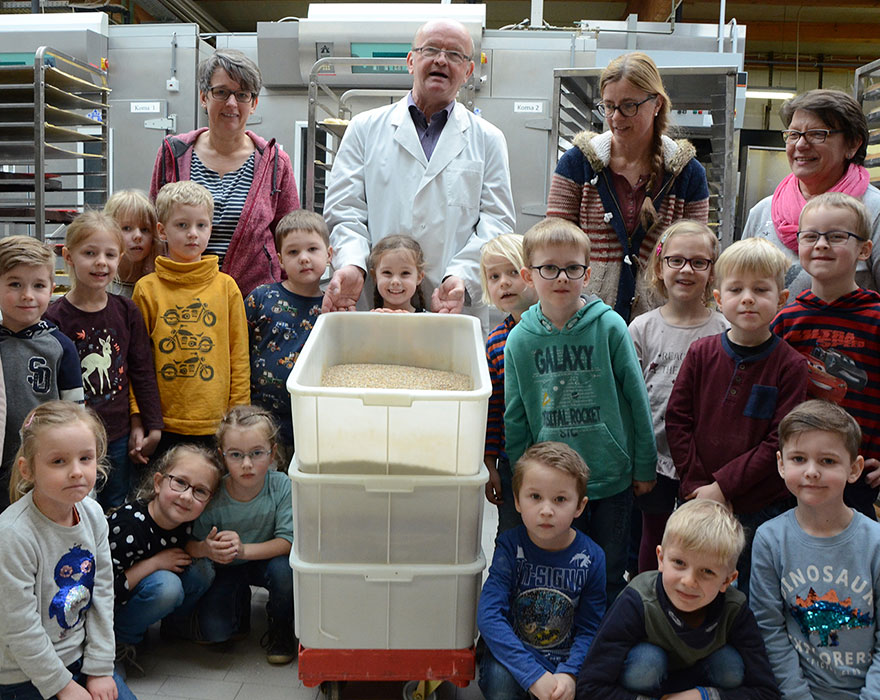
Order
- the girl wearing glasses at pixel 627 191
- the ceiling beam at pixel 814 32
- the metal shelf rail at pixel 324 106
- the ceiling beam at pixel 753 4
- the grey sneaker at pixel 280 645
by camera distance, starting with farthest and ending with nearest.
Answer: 1. the ceiling beam at pixel 814 32
2. the ceiling beam at pixel 753 4
3. the metal shelf rail at pixel 324 106
4. the girl wearing glasses at pixel 627 191
5. the grey sneaker at pixel 280 645

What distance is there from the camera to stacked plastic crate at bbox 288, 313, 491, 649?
1446 millimetres

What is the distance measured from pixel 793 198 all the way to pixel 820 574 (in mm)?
1019

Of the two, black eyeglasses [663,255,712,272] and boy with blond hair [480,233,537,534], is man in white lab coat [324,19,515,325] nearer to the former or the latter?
boy with blond hair [480,233,537,534]

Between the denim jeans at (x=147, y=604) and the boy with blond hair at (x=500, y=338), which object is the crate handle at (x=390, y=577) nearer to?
the boy with blond hair at (x=500, y=338)

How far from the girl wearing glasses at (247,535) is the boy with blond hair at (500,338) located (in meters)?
0.54

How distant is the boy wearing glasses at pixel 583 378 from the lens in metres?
1.69

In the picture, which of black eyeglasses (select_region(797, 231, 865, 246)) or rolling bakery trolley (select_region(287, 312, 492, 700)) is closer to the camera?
rolling bakery trolley (select_region(287, 312, 492, 700))

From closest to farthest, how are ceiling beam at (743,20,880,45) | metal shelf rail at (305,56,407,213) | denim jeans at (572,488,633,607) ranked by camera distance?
denim jeans at (572,488,633,607), metal shelf rail at (305,56,407,213), ceiling beam at (743,20,880,45)

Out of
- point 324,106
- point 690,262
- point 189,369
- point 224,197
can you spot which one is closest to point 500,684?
point 690,262

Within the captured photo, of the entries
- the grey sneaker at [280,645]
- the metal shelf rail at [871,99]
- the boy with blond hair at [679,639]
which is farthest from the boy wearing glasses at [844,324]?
the metal shelf rail at [871,99]

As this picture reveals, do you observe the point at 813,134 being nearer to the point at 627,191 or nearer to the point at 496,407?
the point at 627,191

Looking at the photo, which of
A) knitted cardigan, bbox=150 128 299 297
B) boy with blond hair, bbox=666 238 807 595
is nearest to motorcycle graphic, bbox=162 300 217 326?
knitted cardigan, bbox=150 128 299 297

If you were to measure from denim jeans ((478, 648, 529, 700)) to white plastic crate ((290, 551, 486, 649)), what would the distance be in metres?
0.08

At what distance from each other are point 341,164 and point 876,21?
7.80 metres
